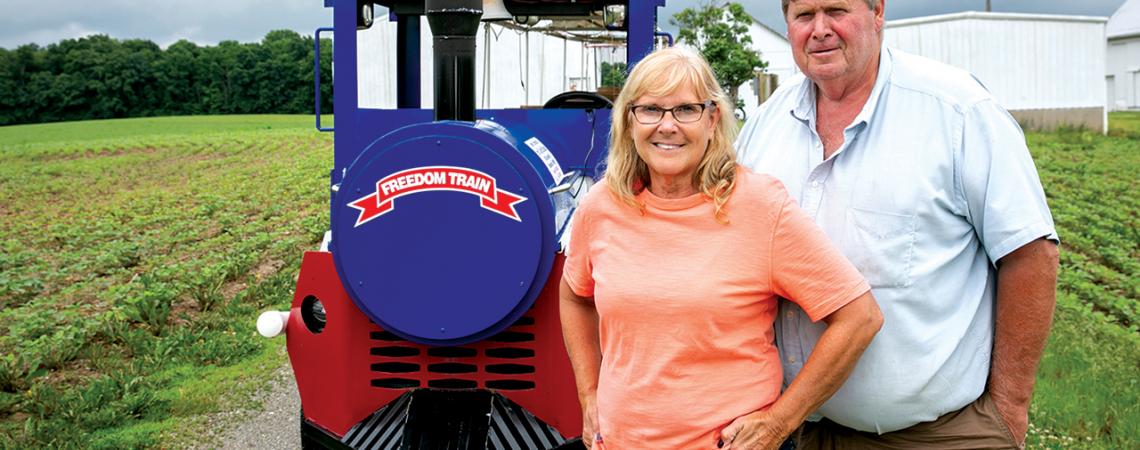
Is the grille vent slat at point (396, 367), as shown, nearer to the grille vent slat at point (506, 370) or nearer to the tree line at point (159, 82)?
the grille vent slat at point (506, 370)

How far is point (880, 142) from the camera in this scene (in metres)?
2.20

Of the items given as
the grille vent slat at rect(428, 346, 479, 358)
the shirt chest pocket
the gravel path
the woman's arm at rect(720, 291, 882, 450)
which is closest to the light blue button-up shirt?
the shirt chest pocket

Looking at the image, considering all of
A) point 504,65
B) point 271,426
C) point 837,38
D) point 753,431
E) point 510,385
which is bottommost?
point 271,426

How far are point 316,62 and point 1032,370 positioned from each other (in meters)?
3.39

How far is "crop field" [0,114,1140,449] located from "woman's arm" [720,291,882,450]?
2783 millimetres

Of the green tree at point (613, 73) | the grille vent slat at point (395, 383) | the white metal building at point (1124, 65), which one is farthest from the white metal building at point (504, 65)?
the white metal building at point (1124, 65)

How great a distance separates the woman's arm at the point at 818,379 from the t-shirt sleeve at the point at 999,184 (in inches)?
11.6

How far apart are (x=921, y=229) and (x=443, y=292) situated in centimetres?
156

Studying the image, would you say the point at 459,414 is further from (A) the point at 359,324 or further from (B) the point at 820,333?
(B) the point at 820,333

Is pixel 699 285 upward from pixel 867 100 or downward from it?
downward

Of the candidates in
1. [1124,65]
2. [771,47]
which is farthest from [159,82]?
[1124,65]

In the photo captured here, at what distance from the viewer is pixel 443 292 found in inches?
126

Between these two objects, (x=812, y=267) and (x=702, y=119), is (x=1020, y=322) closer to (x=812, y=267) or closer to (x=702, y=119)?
(x=812, y=267)

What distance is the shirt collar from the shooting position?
220 cm
